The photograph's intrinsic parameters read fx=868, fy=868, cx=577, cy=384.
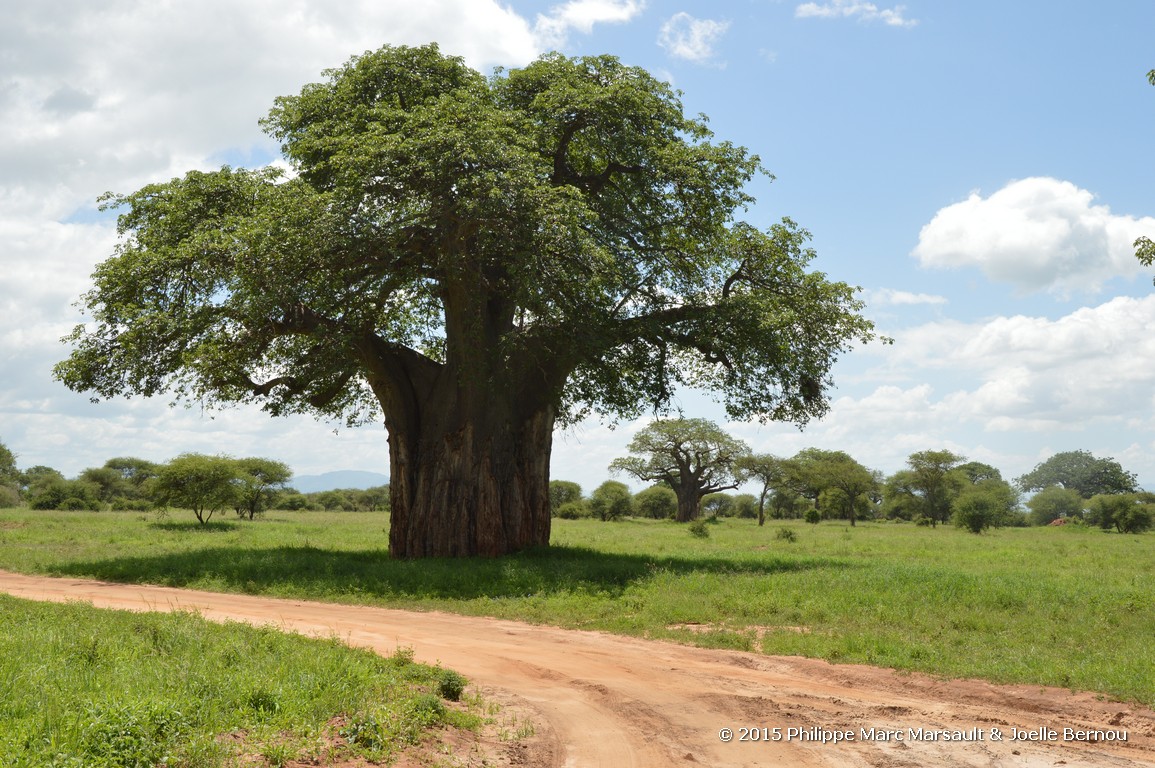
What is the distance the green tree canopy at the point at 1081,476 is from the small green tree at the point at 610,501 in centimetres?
6580

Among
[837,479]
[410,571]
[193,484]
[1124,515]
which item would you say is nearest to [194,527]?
[193,484]

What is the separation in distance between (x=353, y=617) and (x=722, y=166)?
44.5 feet

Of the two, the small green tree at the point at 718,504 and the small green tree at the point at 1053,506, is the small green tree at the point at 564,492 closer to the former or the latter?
the small green tree at the point at 718,504

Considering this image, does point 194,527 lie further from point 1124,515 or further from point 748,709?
point 1124,515

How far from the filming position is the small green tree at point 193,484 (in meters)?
36.0

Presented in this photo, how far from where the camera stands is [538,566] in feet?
59.6

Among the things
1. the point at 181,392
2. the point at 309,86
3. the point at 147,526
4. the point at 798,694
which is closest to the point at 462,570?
the point at 181,392

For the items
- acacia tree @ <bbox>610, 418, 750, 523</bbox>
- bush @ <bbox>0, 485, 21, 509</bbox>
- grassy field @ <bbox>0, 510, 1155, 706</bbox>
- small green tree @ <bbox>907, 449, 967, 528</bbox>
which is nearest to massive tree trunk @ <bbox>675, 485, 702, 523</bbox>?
acacia tree @ <bbox>610, 418, 750, 523</bbox>

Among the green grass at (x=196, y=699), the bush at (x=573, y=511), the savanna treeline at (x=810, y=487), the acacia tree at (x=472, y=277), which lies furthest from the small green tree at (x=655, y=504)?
the green grass at (x=196, y=699)

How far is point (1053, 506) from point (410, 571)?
88.9m

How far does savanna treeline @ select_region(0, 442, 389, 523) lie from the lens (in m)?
36.2

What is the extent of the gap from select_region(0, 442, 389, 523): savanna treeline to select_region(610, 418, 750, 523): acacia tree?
25153 millimetres

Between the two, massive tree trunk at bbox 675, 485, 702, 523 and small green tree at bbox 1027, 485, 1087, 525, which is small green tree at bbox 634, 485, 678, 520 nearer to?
massive tree trunk at bbox 675, 485, 702, 523

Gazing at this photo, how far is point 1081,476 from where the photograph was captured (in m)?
121
